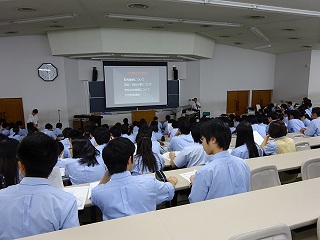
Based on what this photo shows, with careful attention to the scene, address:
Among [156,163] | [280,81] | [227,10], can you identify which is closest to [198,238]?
[156,163]

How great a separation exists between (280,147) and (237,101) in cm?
875

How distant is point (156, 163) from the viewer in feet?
9.78

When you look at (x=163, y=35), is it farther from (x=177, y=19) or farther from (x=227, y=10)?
(x=227, y=10)

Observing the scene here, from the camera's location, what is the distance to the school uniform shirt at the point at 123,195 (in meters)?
1.78

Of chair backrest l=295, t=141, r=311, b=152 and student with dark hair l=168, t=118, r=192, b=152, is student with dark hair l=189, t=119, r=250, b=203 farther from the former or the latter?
chair backrest l=295, t=141, r=311, b=152

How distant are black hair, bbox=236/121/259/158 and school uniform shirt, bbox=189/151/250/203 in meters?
1.22

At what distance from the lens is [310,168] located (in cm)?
267

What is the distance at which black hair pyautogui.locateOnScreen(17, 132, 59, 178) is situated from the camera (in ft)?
4.51

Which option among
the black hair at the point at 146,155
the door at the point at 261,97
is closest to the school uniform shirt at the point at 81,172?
the black hair at the point at 146,155

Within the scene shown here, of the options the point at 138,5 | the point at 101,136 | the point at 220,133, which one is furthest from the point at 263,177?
the point at 138,5

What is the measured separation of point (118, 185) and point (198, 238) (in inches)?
25.7

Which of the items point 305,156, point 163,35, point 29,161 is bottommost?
point 305,156

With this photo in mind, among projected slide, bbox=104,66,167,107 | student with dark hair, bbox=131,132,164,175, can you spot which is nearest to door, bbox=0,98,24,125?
projected slide, bbox=104,66,167,107

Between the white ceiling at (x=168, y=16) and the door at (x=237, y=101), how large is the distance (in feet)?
13.0
